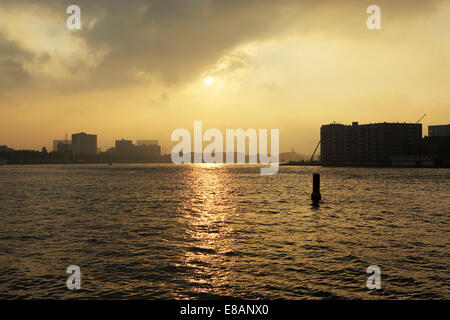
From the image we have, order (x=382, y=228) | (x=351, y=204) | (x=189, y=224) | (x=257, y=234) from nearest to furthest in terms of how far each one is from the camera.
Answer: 1. (x=257, y=234)
2. (x=382, y=228)
3. (x=189, y=224)
4. (x=351, y=204)

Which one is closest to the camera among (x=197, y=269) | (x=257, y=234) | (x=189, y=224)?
(x=197, y=269)

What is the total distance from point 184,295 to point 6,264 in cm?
1313

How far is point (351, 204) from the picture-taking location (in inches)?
2158

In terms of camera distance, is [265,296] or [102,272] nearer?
[265,296]

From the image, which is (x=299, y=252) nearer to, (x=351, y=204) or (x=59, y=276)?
(x=59, y=276)

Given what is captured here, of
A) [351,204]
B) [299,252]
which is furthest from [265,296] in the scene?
[351,204]

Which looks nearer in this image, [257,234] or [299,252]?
[299,252]

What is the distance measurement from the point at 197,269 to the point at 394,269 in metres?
11.9

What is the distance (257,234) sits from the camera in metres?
31.2
